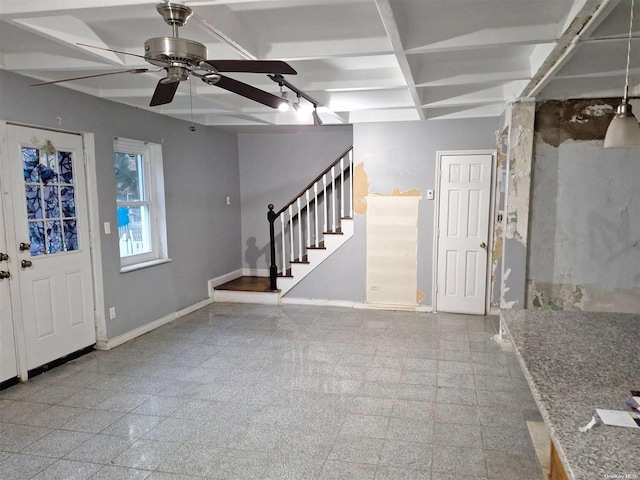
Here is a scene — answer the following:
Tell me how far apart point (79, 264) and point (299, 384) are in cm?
234

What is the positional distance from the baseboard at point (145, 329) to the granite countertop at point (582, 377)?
11.9 feet

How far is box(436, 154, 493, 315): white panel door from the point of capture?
516 cm

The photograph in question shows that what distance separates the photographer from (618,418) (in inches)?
50.8

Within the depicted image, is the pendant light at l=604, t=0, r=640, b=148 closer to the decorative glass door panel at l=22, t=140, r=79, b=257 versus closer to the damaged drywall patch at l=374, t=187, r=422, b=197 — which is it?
the damaged drywall patch at l=374, t=187, r=422, b=197

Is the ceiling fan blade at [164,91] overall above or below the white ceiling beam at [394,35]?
below

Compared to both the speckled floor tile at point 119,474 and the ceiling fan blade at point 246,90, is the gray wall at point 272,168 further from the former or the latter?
the speckled floor tile at point 119,474

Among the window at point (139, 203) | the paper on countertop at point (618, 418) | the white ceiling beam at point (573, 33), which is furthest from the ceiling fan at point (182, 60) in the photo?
the window at point (139, 203)

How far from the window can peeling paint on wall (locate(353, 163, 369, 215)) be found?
92.8 inches

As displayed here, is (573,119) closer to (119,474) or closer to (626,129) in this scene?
(626,129)

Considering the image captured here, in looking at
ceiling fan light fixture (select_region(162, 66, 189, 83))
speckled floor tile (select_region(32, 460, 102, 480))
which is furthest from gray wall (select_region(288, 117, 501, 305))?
speckled floor tile (select_region(32, 460, 102, 480))

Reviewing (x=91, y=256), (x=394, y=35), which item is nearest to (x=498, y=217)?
(x=394, y=35)

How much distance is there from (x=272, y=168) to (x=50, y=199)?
11.5ft

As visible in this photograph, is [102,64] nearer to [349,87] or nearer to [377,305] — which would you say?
[349,87]

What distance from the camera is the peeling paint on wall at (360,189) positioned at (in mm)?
5461
